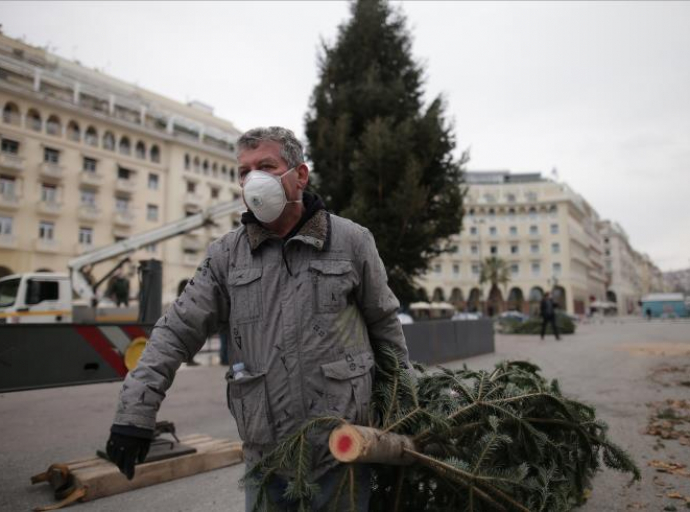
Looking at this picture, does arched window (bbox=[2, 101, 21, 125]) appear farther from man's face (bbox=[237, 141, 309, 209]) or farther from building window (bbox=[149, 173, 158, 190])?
building window (bbox=[149, 173, 158, 190])

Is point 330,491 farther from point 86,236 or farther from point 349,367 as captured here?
point 86,236

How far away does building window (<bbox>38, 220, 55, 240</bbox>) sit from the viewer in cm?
3308

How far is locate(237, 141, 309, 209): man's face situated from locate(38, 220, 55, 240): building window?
36.8 metres

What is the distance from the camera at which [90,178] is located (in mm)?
36031

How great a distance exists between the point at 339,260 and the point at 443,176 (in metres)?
14.4

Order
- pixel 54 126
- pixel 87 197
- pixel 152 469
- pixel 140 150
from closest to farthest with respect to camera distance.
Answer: pixel 152 469 < pixel 54 126 < pixel 87 197 < pixel 140 150

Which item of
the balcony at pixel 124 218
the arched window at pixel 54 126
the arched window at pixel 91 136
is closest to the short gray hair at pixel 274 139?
the arched window at pixel 54 126

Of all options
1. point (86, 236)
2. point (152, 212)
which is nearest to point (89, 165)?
point (86, 236)

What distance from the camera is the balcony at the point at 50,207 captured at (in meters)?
32.9

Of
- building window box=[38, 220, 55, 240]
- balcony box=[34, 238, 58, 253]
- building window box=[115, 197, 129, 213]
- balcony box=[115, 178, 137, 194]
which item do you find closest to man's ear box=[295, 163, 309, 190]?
balcony box=[34, 238, 58, 253]

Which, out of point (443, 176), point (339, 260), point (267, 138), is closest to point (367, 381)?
point (339, 260)

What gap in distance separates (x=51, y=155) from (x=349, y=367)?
37.1 metres

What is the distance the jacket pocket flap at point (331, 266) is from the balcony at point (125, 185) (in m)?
40.5

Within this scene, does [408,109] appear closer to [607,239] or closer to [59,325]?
[59,325]
